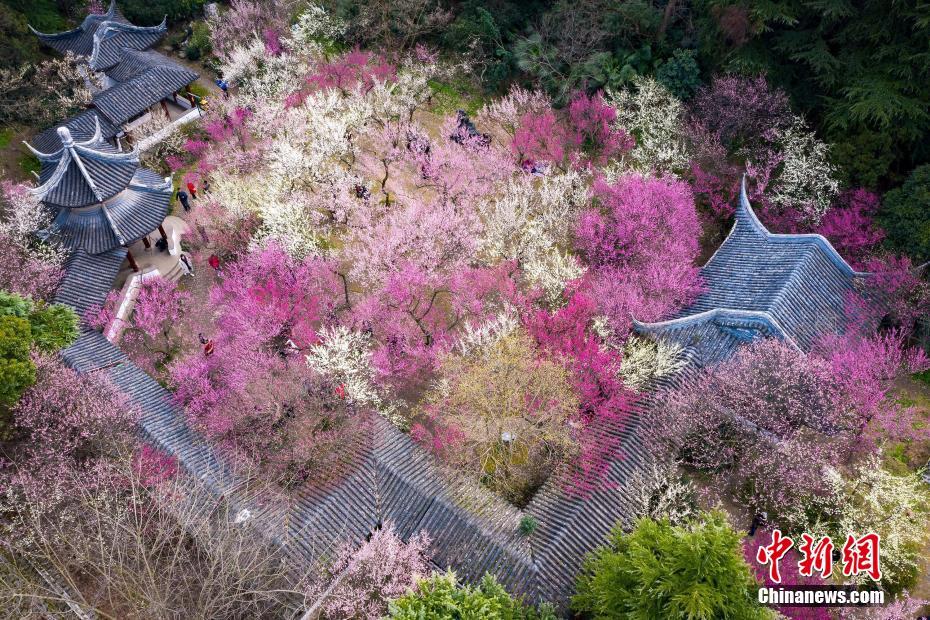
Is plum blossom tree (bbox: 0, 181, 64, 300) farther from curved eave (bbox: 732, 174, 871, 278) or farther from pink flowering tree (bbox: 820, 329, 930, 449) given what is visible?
pink flowering tree (bbox: 820, 329, 930, 449)

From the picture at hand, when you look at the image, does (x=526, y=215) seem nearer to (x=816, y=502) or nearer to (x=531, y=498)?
(x=531, y=498)

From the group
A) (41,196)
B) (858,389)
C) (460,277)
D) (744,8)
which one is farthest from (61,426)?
(744,8)

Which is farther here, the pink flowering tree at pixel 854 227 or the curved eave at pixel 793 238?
the pink flowering tree at pixel 854 227

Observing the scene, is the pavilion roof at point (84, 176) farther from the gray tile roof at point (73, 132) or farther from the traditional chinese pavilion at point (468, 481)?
the gray tile roof at point (73, 132)

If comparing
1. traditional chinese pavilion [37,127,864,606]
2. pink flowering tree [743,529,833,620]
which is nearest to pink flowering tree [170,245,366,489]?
traditional chinese pavilion [37,127,864,606]

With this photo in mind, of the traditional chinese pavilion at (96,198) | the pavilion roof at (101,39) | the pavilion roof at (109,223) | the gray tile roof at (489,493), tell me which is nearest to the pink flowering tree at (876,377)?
the gray tile roof at (489,493)

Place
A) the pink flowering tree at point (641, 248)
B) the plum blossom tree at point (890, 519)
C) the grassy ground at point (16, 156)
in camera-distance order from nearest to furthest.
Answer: the plum blossom tree at point (890, 519)
the pink flowering tree at point (641, 248)
the grassy ground at point (16, 156)

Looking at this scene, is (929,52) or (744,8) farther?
(744,8)
